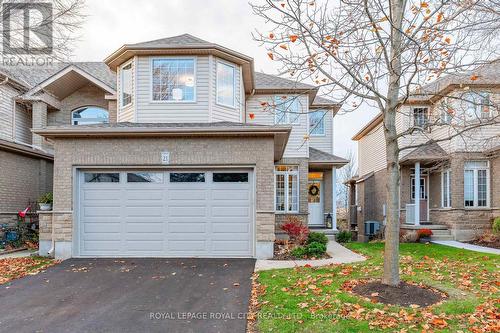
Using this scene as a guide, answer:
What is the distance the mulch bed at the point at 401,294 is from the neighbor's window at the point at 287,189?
8710 mm

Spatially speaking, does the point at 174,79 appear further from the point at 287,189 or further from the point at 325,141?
the point at 325,141

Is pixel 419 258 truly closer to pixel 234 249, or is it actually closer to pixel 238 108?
pixel 234 249

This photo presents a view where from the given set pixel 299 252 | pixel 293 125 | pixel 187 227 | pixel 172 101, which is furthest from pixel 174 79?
pixel 299 252

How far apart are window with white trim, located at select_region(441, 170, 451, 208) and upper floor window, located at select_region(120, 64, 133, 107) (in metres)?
12.8

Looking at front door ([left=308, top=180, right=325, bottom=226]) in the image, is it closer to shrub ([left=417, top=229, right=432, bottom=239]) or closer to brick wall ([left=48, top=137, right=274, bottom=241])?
shrub ([left=417, top=229, right=432, bottom=239])

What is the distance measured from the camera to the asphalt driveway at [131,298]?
5379 mm

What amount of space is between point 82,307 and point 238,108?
8264mm

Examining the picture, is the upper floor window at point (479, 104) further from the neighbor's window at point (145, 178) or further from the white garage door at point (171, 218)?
the neighbor's window at point (145, 178)

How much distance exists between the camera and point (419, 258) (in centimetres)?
992

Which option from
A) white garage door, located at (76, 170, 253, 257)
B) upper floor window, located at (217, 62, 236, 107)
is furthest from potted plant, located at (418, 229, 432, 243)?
upper floor window, located at (217, 62, 236, 107)

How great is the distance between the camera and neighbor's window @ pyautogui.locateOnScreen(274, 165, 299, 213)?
1539 cm

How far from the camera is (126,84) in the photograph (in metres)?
12.7

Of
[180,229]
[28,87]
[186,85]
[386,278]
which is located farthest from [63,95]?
[386,278]

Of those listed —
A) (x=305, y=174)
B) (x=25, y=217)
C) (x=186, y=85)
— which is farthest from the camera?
(x=305, y=174)
